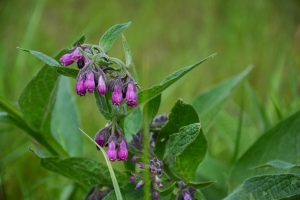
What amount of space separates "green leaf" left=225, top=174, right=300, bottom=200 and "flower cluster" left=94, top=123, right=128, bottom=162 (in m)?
0.37

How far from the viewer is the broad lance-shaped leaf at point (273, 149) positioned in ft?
6.11

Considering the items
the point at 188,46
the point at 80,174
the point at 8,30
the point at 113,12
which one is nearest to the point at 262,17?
the point at 188,46

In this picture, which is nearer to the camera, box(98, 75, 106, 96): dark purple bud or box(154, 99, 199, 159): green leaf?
box(98, 75, 106, 96): dark purple bud

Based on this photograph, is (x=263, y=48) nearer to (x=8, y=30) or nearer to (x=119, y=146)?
(x=8, y=30)

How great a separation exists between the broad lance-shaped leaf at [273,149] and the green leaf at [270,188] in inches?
15.6

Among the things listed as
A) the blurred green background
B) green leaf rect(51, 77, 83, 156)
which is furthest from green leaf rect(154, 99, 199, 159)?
the blurred green background

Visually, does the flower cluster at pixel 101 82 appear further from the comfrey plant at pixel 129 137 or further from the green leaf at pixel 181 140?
the green leaf at pixel 181 140

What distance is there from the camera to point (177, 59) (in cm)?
396

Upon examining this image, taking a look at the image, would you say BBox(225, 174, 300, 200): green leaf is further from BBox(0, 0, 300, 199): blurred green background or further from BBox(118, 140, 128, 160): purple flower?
BBox(0, 0, 300, 199): blurred green background

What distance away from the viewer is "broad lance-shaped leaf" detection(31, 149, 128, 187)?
1.62 m

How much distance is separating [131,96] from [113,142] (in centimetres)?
15

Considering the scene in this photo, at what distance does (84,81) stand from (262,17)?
324 centimetres

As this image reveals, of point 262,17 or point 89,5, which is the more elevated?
point 89,5

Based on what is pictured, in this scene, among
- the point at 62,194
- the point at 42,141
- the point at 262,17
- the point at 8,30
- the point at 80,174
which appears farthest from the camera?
the point at 262,17
